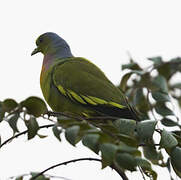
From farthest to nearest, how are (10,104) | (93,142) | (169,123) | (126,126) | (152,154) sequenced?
(169,123), (152,154), (126,126), (10,104), (93,142)

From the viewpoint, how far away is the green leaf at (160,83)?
2.52 m

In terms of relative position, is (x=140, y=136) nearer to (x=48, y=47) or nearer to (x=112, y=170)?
(x=112, y=170)

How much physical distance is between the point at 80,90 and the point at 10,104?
62.9 inches

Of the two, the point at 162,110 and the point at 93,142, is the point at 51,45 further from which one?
the point at 93,142

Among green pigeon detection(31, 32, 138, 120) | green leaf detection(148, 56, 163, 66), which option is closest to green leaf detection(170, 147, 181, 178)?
green leaf detection(148, 56, 163, 66)

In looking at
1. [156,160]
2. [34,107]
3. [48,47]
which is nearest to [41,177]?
[34,107]

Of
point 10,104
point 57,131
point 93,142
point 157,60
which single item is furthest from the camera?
point 157,60

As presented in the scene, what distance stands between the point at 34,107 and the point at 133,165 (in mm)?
611

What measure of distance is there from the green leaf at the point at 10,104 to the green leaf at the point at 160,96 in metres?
0.97

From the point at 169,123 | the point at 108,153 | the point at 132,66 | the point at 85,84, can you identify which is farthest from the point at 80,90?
the point at 108,153

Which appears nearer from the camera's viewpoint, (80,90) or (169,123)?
(169,123)

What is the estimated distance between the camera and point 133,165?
4.57ft

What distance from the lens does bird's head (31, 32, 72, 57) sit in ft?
14.3

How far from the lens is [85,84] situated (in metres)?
3.45
